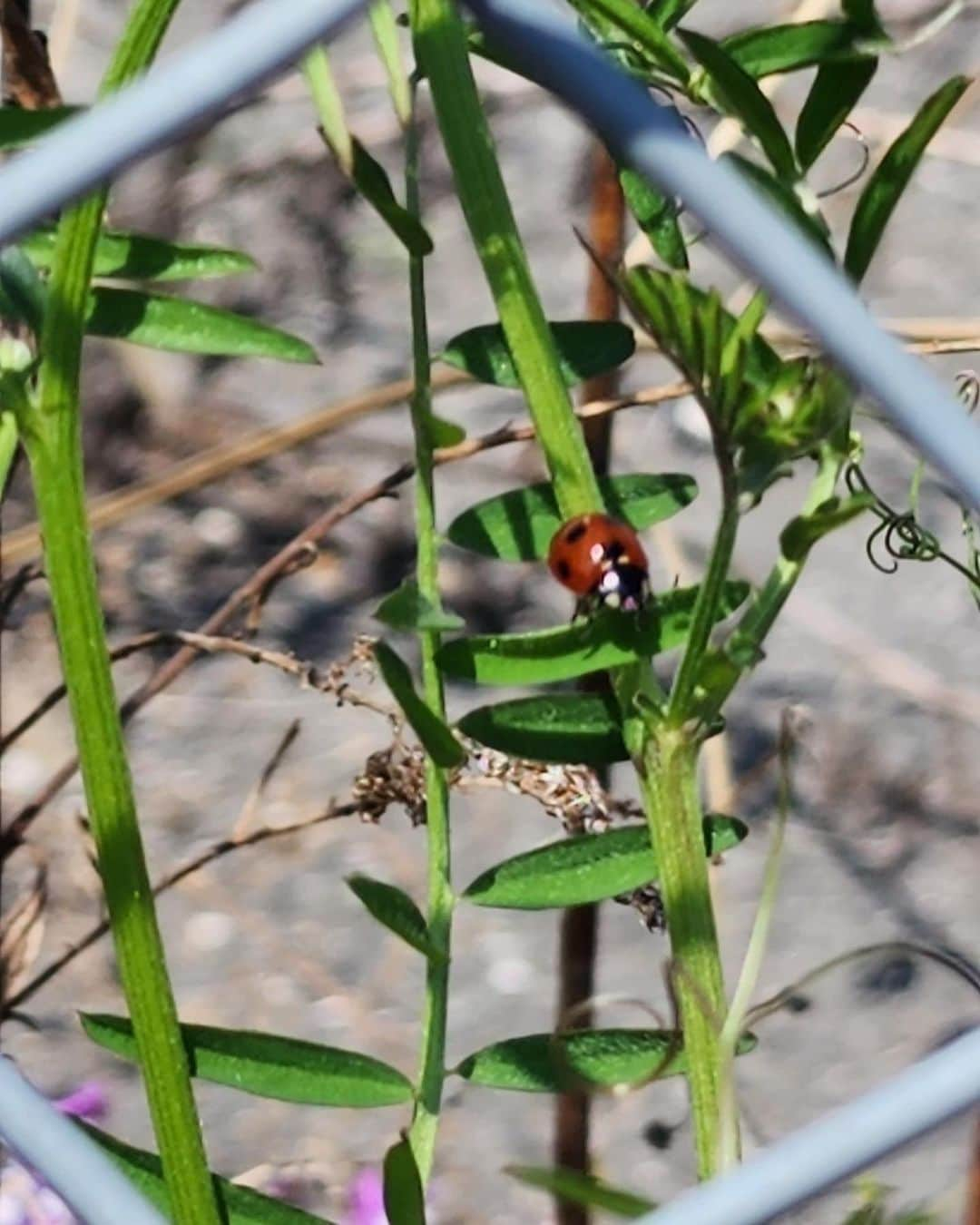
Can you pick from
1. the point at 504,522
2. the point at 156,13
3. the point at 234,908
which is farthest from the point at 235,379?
the point at 156,13

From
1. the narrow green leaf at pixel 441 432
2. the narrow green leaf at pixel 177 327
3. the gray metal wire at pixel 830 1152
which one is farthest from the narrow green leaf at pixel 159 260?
the gray metal wire at pixel 830 1152

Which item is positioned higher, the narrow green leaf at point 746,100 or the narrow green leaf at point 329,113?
the narrow green leaf at point 329,113

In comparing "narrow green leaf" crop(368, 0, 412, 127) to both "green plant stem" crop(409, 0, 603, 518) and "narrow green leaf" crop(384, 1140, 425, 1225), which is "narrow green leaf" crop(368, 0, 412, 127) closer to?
"green plant stem" crop(409, 0, 603, 518)

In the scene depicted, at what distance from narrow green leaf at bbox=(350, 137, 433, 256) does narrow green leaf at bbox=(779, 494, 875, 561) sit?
15 cm

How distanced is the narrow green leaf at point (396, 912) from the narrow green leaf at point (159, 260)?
197 mm

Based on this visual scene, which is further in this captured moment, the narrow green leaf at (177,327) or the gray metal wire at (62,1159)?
the narrow green leaf at (177,327)

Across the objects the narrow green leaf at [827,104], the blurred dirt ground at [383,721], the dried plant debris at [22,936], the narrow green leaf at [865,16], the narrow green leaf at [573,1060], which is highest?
the blurred dirt ground at [383,721]

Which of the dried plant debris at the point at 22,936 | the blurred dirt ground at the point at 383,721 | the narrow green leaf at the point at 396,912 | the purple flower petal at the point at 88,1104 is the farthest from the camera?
the blurred dirt ground at the point at 383,721

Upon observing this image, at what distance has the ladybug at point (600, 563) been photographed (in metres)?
0.48

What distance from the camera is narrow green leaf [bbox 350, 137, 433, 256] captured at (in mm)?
502

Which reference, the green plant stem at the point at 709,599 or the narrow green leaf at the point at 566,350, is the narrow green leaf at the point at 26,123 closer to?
the narrow green leaf at the point at 566,350

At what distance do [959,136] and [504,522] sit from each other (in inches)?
48.8

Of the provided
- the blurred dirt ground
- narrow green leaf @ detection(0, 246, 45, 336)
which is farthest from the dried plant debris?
narrow green leaf @ detection(0, 246, 45, 336)

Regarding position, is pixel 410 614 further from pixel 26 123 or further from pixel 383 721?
pixel 383 721
